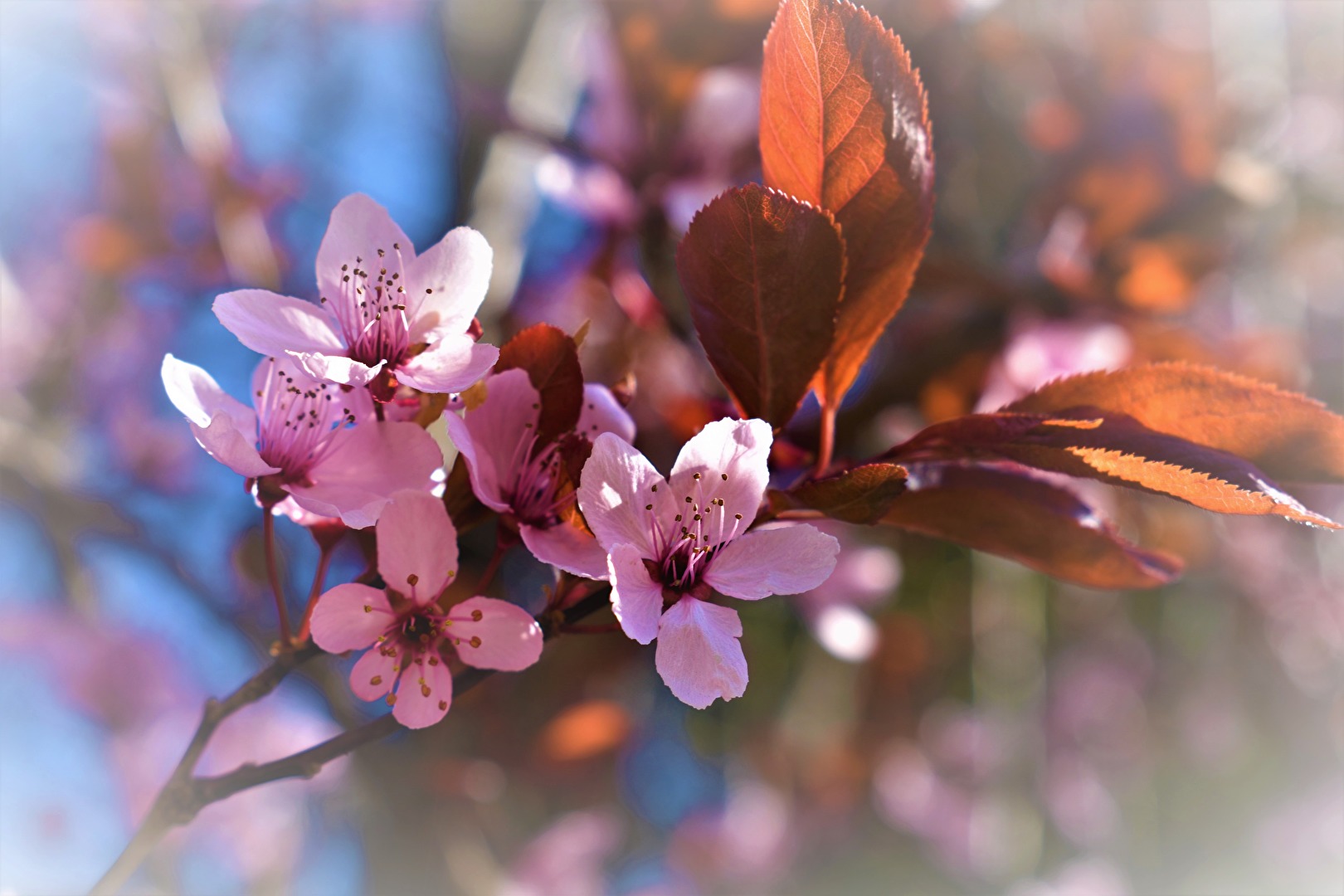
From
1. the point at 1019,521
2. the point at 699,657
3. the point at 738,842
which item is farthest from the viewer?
the point at 738,842

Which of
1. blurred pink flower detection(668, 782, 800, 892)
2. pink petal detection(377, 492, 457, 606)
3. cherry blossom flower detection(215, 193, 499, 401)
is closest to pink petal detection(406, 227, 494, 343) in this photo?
cherry blossom flower detection(215, 193, 499, 401)

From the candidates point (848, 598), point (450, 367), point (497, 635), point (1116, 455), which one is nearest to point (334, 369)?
point (450, 367)

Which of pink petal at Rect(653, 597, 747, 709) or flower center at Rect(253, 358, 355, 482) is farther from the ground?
flower center at Rect(253, 358, 355, 482)

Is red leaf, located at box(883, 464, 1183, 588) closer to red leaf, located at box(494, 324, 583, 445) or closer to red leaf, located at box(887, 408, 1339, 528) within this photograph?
red leaf, located at box(887, 408, 1339, 528)

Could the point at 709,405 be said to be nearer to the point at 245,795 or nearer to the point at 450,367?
the point at 450,367

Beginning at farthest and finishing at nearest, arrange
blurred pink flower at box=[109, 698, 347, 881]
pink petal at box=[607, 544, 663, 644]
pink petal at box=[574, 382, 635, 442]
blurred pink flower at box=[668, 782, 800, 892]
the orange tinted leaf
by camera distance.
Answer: blurred pink flower at box=[668, 782, 800, 892] → blurred pink flower at box=[109, 698, 347, 881] → the orange tinted leaf → pink petal at box=[574, 382, 635, 442] → pink petal at box=[607, 544, 663, 644]

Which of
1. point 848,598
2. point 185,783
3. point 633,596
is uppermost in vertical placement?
point 633,596
